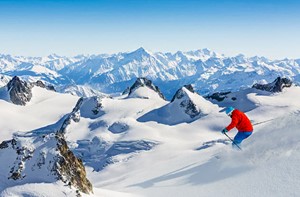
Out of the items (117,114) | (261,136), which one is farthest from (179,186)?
(117,114)

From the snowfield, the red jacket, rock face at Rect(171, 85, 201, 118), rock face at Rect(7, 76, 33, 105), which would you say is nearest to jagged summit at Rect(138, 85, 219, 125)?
rock face at Rect(171, 85, 201, 118)

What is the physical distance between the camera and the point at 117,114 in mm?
108625

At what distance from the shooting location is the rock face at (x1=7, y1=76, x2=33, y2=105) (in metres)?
128

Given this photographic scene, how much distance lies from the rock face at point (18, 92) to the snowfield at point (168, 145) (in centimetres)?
269

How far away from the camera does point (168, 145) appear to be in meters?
86.5

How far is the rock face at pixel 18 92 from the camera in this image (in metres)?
128

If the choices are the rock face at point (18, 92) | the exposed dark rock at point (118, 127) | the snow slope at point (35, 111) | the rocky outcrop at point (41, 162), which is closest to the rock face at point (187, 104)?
the exposed dark rock at point (118, 127)

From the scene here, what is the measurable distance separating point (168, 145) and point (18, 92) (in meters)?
68.6

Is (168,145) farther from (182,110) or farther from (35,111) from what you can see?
(35,111)

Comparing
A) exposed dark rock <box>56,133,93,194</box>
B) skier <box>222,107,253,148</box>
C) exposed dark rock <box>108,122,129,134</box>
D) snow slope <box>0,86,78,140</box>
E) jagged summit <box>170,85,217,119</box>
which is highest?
skier <box>222,107,253,148</box>

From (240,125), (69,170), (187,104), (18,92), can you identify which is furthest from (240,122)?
(18,92)

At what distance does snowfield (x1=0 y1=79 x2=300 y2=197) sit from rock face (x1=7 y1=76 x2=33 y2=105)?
2695mm

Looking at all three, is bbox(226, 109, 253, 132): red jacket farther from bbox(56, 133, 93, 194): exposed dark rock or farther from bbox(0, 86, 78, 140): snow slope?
A: bbox(0, 86, 78, 140): snow slope

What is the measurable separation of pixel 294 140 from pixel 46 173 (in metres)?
12.9
